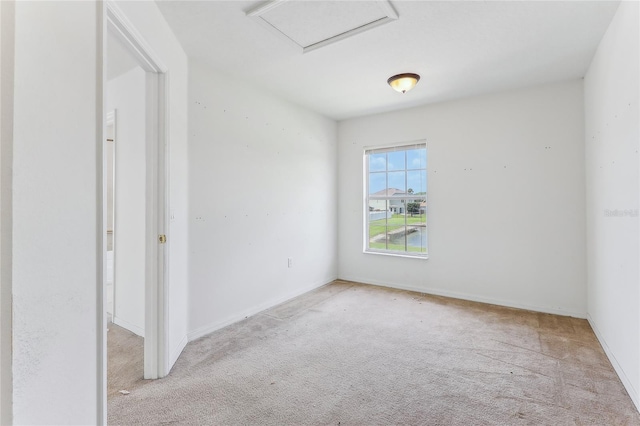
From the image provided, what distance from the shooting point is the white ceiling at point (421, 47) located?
7.16 feet

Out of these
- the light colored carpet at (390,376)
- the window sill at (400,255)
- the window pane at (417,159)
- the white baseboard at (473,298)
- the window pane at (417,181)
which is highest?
the window pane at (417,159)

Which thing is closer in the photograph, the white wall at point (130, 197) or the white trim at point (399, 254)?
the white wall at point (130, 197)

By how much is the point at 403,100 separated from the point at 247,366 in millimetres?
3514

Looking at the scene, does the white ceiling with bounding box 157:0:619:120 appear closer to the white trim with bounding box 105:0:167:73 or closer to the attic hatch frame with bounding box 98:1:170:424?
the white trim with bounding box 105:0:167:73

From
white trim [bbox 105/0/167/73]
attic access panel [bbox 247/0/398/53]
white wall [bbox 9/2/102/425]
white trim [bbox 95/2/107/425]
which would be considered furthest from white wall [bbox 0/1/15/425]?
attic access panel [bbox 247/0/398/53]

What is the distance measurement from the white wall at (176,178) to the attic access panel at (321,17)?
2.18 ft

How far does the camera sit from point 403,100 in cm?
403

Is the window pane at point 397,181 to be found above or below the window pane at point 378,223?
above

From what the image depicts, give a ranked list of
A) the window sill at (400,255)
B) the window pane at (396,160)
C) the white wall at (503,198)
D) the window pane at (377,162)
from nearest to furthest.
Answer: the white wall at (503,198) < the window sill at (400,255) < the window pane at (396,160) < the window pane at (377,162)

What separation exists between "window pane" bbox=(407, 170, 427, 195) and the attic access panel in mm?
2367

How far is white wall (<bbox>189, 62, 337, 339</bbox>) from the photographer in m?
→ 2.90

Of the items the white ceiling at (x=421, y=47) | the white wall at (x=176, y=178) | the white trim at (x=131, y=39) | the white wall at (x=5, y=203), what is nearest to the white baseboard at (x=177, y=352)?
the white wall at (x=176, y=178)

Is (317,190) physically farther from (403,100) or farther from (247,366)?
(247,366)

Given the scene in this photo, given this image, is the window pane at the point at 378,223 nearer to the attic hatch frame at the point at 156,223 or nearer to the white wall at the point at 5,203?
the attic hatch frame at the point at 156,223
